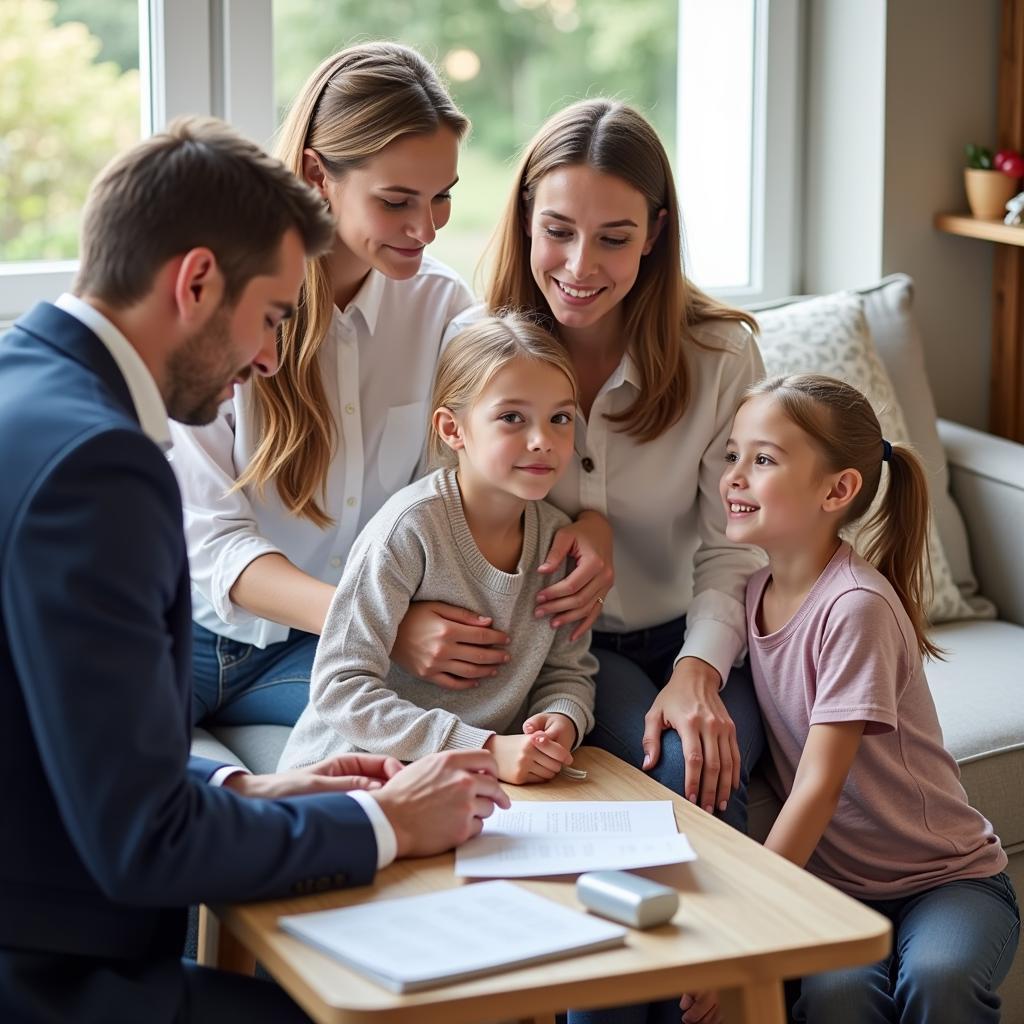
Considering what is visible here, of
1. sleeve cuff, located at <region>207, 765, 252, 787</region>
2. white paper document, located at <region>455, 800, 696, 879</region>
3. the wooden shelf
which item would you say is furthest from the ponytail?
the wooden shelf

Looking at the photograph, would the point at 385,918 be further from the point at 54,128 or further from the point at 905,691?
the point at 54,128

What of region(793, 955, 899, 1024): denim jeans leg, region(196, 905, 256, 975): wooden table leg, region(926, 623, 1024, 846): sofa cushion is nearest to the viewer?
region(196, 905, 256, 975): wooden table leg

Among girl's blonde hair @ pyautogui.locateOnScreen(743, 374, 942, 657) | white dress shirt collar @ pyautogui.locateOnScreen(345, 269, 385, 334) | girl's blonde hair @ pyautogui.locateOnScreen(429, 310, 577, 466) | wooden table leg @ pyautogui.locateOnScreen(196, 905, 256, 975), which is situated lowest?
wooden table leg @ pyautogui.locateOnScreen(196, 905, 256, 975)

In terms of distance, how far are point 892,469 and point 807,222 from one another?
1489 millimetres

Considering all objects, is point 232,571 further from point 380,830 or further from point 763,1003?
point 763,1003

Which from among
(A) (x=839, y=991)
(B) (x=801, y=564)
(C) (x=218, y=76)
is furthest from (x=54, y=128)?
(A) (x=839, y=991)

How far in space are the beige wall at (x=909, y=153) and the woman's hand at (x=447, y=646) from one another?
1667mm

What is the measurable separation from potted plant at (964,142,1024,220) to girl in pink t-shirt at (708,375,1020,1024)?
1.32m

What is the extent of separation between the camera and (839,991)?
1581mm

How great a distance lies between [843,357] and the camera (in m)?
2.62

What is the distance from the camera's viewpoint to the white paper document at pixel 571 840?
1275mm

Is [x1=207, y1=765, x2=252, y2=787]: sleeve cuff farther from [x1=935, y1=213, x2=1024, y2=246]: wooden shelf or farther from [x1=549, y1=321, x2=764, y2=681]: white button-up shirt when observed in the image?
[x1=935, y1=213, x2=1024, y2=246]: wooden shelf

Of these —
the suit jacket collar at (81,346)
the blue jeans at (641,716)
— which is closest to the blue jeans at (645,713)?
the blue jeans at (641,716)

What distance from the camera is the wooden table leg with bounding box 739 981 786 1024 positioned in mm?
1146
